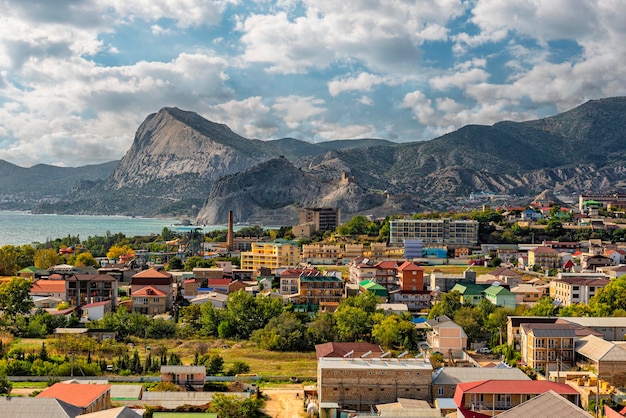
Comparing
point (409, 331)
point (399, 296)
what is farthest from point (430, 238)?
point (409, 331)

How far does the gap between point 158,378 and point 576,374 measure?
45.8 ft

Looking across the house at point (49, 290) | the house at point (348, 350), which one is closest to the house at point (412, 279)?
the house at point (348, 350)

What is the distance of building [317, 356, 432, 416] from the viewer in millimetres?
20969

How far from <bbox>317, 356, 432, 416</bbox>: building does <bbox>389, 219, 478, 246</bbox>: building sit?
1769 inches

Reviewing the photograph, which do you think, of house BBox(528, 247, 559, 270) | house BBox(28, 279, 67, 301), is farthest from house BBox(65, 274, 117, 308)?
house BBox(528, 247, 559, 270)

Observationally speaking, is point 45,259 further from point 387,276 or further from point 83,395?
point 83,395

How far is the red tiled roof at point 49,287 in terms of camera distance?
38.0 metres

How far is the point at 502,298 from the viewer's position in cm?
3688

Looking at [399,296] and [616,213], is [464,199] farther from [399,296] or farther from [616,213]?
[399,296]

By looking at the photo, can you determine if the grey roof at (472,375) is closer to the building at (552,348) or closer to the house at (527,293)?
the building at (552,348)

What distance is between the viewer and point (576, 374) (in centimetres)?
2258

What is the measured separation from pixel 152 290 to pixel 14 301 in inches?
267

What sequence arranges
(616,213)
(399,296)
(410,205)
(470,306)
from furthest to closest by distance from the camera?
(410,205) → (616,213) → (399,296) → (470,306)

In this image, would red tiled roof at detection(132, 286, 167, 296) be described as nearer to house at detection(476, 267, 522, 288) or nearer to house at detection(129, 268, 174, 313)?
house at detection(129, 268, 174, 313)
